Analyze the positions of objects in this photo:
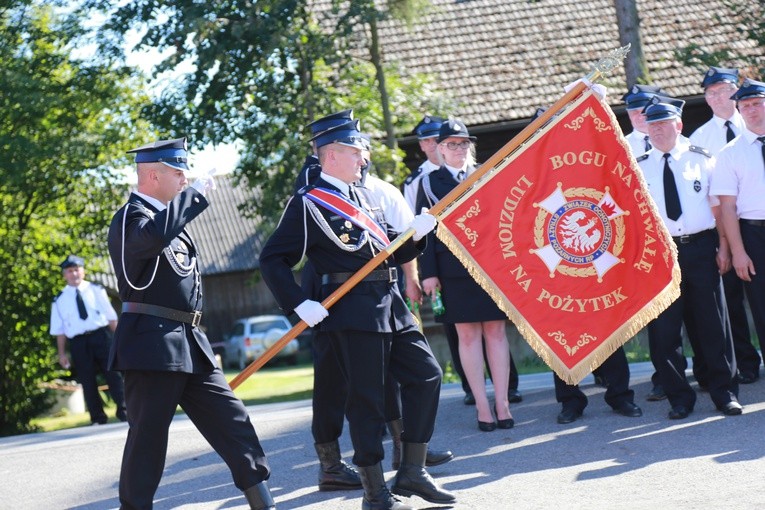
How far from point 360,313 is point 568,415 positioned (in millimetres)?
2866

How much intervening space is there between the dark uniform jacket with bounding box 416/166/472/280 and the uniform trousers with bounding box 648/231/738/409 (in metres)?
1.45

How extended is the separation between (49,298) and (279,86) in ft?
15.8

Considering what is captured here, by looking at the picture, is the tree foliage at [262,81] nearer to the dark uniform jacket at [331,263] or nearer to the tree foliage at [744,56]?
the tree foliage at [744,56]

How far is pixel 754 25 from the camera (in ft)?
40.0

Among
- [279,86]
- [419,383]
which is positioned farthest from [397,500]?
[279,86]

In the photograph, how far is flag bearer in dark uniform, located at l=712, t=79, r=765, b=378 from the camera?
7957mm

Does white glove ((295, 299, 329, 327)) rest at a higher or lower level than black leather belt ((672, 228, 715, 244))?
higher

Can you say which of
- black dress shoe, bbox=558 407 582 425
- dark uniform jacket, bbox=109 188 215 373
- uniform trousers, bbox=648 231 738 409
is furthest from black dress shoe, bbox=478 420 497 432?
dark uniform jacket, bbox=109 188 215 373

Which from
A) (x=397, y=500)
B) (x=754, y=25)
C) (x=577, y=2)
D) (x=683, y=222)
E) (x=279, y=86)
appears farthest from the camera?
(x=577, y=2)

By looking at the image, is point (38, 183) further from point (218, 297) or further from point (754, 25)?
point (218, 297)

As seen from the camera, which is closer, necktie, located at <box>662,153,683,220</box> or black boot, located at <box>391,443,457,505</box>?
black boot, located at <box>391,443,457,505</box>

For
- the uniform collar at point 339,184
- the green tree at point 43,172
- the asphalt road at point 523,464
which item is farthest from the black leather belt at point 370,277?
the green tree at point 43,172

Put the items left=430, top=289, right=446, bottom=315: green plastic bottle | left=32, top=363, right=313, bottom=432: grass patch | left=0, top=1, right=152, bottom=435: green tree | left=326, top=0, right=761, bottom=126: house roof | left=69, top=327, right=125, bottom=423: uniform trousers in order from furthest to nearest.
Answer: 1. left=326, top=0, right=761, bottom=126: house roof
2. left=32, top=363, right=313, bottom=432: grass patch
3. left=0, top=1, right=152, bottom=435: green tree
4. left=69, top=327, right=125, bottom=423: uniform trousers
5. left=430, top=289, right=446, bottom=315: green plastic bottle

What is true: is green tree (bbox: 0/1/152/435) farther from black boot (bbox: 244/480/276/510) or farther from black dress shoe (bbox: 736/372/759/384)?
black boot (bbox: 244/480/276/510)
